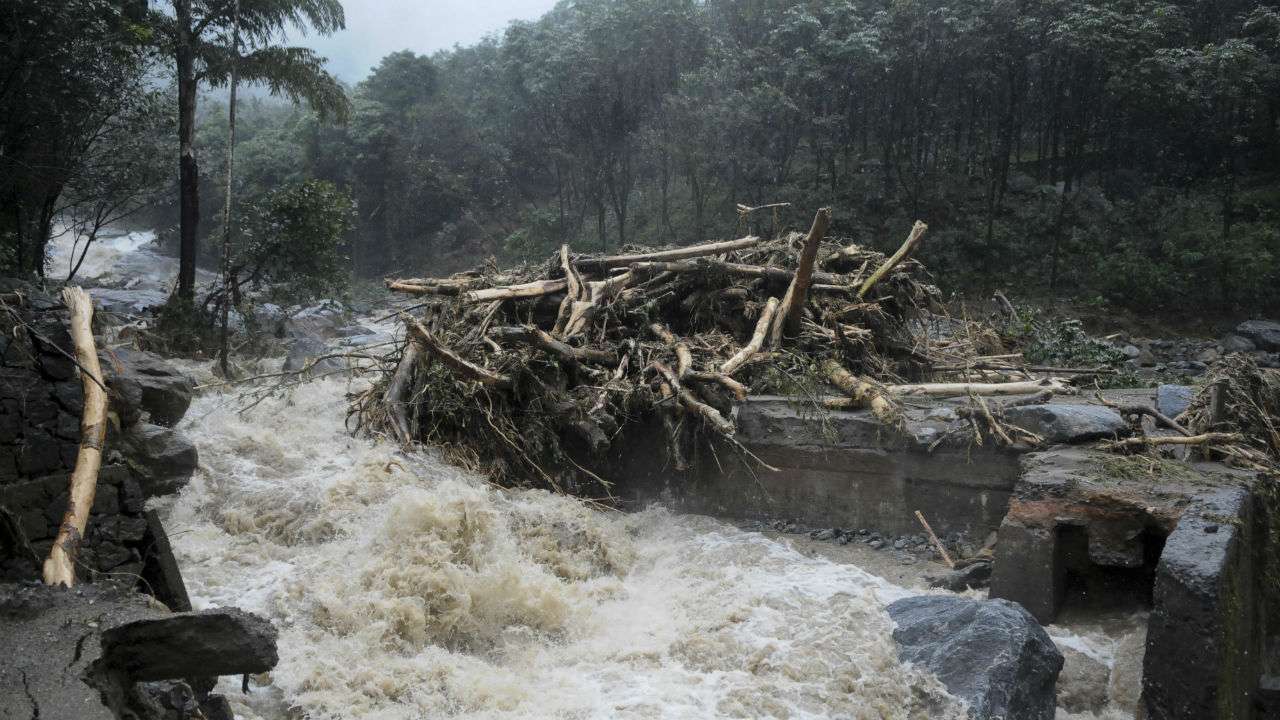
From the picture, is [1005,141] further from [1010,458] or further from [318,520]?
[318,520]

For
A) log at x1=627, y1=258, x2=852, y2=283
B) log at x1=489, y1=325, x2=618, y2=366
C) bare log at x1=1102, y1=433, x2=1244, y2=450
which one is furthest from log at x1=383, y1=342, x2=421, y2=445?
bare log at x1=1102, y1=433, x2=1244, y2=450

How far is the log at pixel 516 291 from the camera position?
8.16 metres

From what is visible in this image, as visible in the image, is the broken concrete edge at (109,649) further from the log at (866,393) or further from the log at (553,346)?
the log at (866,393)

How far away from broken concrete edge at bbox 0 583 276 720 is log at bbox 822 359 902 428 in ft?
15.0

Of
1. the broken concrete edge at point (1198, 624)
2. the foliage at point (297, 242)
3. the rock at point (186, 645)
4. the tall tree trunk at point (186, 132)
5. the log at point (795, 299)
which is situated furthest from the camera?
the tall tree trunk at point (186, 132)

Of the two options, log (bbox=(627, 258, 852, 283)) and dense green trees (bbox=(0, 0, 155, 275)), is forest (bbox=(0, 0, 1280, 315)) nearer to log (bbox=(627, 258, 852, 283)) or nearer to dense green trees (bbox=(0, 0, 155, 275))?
dense green trees (bbox=(0, 0, 155, 275))

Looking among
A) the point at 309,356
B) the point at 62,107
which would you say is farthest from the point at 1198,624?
the point at 62,107

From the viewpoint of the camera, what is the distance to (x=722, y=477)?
7137mm

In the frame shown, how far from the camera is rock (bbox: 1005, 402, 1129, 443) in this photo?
579 cm

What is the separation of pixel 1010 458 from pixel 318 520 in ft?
15.4

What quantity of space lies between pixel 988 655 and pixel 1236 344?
1469 centimetres

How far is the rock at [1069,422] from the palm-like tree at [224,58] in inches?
569

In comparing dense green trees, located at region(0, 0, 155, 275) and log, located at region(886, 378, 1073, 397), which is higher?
dense green trees, located at region(0, 0, 155, 275)

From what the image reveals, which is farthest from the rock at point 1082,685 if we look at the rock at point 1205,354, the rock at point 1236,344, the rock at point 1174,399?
the rock at point 1236,344
